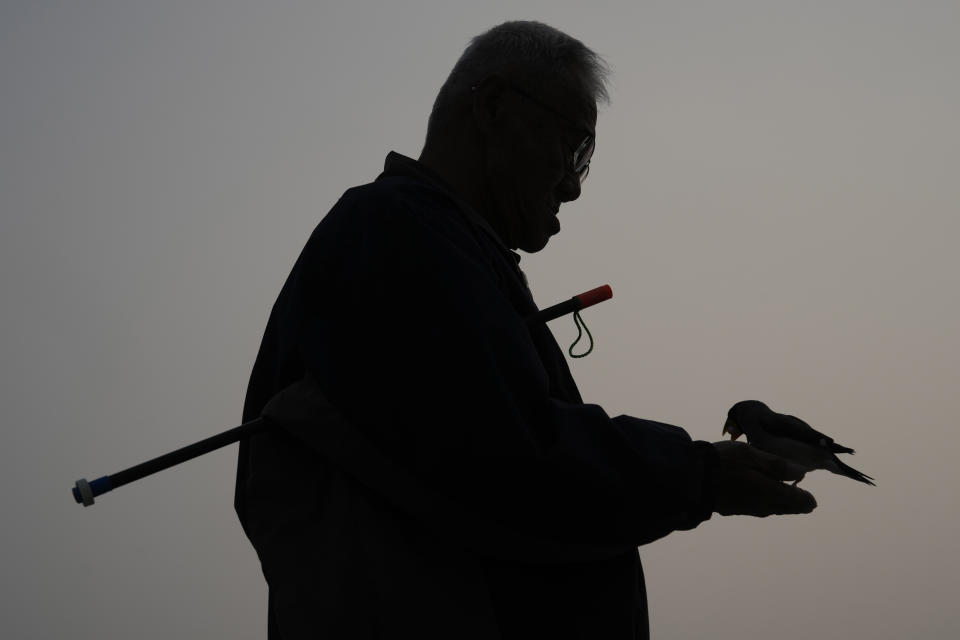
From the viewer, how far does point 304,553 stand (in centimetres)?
238

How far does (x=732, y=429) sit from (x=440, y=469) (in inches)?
133

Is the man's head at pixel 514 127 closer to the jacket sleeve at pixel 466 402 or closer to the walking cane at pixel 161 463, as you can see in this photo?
the jacket sleeve at pixel 466 402

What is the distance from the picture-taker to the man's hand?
2.44 m

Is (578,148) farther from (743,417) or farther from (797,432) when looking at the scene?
(743,417)

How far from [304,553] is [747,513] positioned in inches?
41.0

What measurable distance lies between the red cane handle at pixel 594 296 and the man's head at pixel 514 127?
0.32 meters

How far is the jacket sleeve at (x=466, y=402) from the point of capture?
2240 millimetres

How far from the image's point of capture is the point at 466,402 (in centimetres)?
224

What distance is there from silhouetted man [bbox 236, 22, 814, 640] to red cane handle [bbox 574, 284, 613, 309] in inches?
21.3

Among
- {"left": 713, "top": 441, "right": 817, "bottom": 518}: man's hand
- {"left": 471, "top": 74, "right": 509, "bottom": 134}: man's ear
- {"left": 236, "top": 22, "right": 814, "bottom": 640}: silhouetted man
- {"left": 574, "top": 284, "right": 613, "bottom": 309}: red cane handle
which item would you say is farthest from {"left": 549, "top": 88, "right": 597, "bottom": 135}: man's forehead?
{"left": 713, "top": 441, "right": 817, "bottom": 518}: man's hand

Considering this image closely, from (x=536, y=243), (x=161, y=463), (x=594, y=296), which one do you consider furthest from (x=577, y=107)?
(x=161, y=463)

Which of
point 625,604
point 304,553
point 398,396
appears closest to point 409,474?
point 398,396

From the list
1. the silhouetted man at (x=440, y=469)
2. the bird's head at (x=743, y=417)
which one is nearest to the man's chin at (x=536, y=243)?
the silhouetted man at (x=440, y=469)

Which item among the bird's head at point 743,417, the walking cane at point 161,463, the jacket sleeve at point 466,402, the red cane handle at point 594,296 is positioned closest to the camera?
the jacket sleeve at point 466,402
